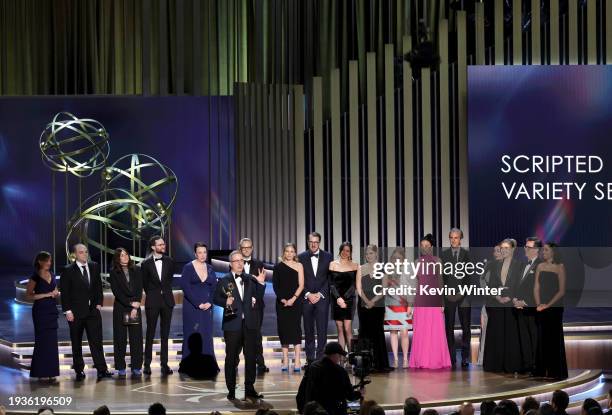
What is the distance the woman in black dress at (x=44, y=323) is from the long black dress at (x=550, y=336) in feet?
13.7

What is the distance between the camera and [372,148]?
1387cm

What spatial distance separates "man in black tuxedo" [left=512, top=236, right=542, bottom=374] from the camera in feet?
32.4

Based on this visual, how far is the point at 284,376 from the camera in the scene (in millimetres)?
9906

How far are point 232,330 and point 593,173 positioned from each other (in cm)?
580

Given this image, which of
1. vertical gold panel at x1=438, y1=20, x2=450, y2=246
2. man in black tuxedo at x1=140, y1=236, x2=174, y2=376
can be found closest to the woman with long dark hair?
man in black tuxedo at x1=140, y1=236, x2=174, y2=376

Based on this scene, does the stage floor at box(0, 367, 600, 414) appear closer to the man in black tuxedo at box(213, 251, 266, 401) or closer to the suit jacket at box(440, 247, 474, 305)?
the man in black tuxedo at box(213, 251, 266, 401)

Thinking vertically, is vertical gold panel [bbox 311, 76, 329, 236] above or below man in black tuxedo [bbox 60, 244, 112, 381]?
above

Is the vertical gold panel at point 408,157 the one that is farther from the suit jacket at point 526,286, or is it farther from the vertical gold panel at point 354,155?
the suit jacket at point 526,286

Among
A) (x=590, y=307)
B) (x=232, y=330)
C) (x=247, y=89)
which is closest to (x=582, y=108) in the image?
(x=590, y=307)

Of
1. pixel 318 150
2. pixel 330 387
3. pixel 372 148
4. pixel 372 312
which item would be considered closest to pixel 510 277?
pixel 372 312

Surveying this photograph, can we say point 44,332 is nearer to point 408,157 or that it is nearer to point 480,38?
point 408,157

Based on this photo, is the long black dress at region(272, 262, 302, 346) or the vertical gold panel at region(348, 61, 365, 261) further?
the vertical gold panel at region(348, 61, 365, 261)

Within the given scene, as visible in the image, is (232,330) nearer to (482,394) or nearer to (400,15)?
(482,394)

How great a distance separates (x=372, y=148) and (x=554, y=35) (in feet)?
8.35
